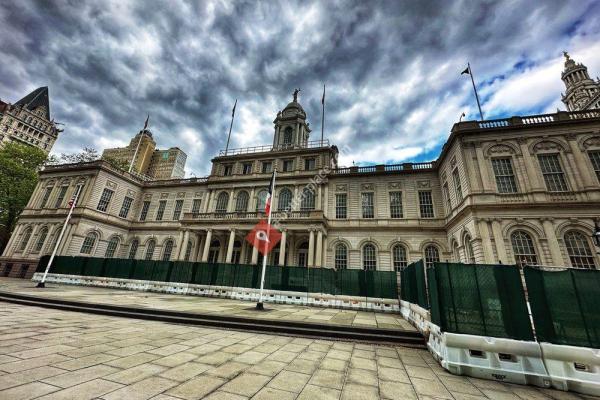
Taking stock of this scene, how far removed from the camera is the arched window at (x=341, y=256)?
74.7ft

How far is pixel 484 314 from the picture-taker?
5250 mm

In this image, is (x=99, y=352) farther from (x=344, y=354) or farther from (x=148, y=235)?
(x=148, y=235)

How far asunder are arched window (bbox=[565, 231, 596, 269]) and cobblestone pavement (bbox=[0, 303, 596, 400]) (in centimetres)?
1586

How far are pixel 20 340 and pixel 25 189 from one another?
40430 mm

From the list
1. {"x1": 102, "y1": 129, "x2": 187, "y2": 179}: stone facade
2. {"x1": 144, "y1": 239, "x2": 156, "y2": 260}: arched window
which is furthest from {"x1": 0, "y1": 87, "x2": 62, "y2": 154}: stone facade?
{"x1": 144, "y1": 239, "x2": 156, "y2": 260}: arched window

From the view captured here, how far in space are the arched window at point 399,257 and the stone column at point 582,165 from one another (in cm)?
1245

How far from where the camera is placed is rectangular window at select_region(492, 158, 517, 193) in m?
16.8

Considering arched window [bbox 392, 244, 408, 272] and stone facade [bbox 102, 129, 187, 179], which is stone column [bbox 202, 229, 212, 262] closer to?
arched window [bbox 392, 244, 408, 272]

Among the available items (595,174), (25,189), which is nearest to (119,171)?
(25,189)

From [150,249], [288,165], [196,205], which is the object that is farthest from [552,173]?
[150,249]

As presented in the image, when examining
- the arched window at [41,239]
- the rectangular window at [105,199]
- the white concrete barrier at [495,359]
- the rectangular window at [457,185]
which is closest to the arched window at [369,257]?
the rectangular window at [457,185]

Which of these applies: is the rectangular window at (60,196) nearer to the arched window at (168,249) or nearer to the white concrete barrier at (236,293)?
the white concrete barrier at (236,293)

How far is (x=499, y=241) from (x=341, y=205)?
514 inches

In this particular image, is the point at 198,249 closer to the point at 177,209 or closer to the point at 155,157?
the point at 177,209
